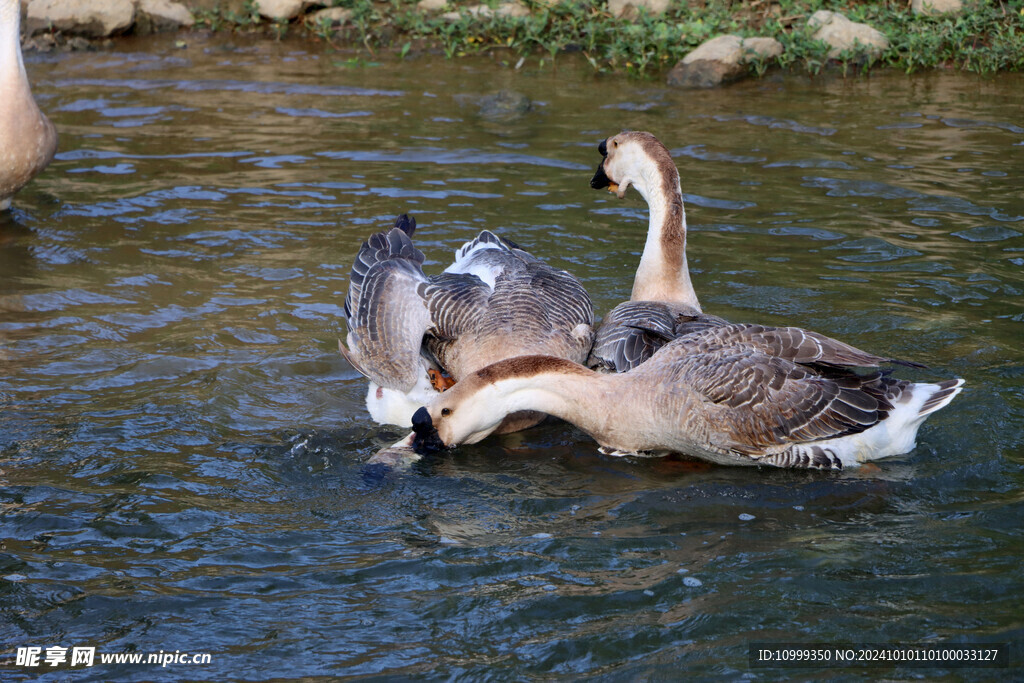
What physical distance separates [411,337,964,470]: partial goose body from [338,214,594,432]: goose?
46 centimetres

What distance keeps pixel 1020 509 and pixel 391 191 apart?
6.18 metres

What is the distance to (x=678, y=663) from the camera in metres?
3.60

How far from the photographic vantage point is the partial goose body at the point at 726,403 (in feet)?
16.0

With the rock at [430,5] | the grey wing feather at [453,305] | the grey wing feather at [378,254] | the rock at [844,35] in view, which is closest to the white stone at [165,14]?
the rock at [430,5]

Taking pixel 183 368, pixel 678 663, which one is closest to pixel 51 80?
pixel 183 368

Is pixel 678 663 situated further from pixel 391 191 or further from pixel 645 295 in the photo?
pixel 391 191

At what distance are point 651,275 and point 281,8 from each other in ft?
33.6

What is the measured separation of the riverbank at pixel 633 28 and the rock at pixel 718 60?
1.2 inches

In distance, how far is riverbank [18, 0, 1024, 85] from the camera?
12.4 metres

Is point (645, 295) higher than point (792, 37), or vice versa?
point (792, 37)

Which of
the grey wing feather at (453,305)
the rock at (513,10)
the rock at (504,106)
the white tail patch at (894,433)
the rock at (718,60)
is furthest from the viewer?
the rock at (513,10)

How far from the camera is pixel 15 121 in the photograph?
8156mm

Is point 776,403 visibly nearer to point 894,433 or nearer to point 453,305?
point 894,433

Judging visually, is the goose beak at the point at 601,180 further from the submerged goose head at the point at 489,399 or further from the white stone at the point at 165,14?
the white stone at the point at 165,14
